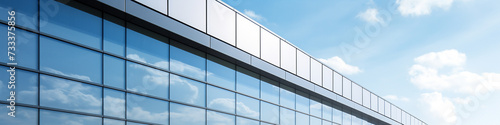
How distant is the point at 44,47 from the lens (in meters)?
11.7

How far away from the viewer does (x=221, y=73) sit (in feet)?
60.3

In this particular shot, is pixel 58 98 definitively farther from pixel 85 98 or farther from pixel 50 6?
pixel 50 6

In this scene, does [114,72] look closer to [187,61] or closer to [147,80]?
[147,80]

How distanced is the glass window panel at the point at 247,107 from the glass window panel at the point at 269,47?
1943 mm

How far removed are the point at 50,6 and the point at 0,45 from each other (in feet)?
5.49

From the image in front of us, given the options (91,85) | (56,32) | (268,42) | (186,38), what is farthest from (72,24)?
(268,42)

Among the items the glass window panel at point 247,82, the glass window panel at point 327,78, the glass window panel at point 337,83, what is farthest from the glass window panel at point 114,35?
the glass window panel at point 337,83

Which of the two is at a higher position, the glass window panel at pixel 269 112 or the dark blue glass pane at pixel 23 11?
the dark blue glass pane at pixel 23 11

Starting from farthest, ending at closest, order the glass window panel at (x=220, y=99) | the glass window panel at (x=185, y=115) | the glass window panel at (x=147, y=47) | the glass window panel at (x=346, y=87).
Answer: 1. the glass window panel at (x=346, y=87)
2. the glass window panel at (x=220, y=99)
3. the glass window panel at (x=185, y=115)
4. the glass window panel at (x=147, y=47)

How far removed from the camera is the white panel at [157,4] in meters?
14.7

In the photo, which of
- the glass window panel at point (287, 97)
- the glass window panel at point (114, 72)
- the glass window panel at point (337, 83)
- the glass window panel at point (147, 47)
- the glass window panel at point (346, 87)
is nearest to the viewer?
the glass window panel at point (114, 72)

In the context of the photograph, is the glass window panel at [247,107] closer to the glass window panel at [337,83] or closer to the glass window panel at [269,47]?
the glass window panel at [269,47]

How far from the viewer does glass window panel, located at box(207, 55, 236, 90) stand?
17.8 metres

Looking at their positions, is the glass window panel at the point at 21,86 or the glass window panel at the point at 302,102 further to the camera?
the glass window panel at the point at 302,102
